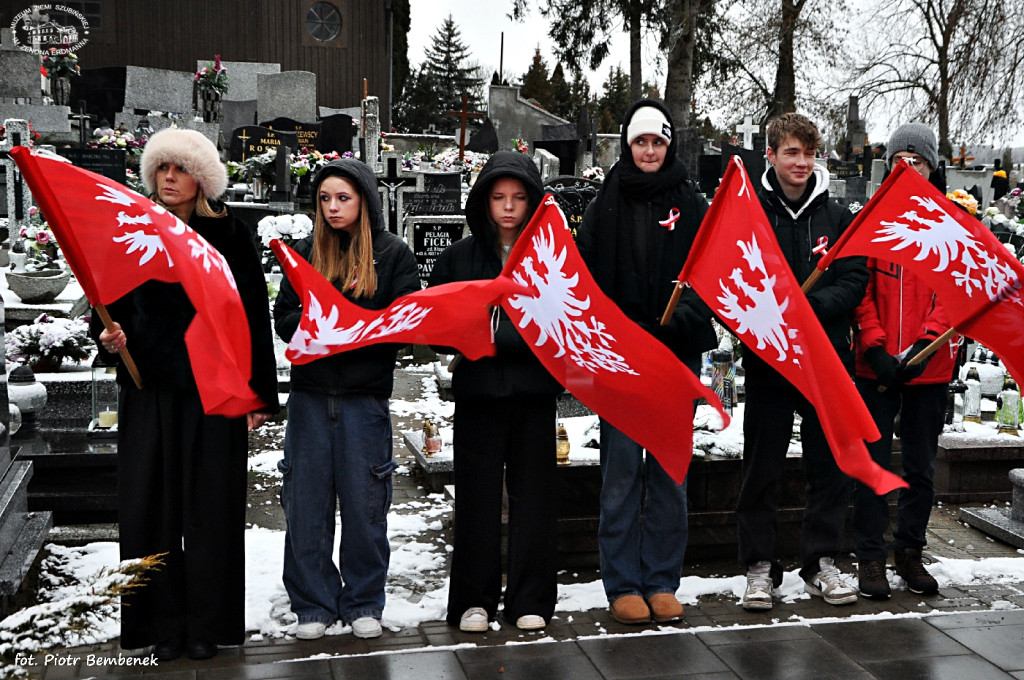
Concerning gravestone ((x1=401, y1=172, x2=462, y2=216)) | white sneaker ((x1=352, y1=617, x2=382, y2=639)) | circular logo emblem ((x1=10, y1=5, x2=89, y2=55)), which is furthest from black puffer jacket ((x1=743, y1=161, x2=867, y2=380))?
circular logo emblem ((x1=10, y1=5, x2=89, y2=55))

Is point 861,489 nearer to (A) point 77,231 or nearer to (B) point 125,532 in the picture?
(B) point 125,532

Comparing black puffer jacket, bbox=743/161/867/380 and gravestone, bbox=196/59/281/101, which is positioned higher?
gravestone, bbox=196/59/281/101

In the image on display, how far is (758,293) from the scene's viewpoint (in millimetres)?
4188

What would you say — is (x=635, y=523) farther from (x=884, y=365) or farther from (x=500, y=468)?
(x=884, y=365)

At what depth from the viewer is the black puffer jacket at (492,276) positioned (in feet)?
14.2

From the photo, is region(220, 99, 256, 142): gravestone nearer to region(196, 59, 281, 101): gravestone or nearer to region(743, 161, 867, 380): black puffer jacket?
region(196, 59, 281, 101): gravestone

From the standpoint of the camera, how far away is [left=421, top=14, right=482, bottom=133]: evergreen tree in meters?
58.3

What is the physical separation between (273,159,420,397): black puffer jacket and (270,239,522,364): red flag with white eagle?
0.47 ft

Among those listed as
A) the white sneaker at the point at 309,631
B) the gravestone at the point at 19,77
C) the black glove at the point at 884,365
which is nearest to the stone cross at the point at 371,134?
the gravestone at the point at 19,77

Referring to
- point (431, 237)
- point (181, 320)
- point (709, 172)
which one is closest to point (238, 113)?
point (709, 172)

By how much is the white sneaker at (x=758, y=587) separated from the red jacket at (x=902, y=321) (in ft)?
3.31

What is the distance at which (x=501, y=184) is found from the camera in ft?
14.6

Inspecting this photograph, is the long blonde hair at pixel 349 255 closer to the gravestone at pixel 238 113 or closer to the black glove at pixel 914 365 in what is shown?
the black glove at pixel 914 365

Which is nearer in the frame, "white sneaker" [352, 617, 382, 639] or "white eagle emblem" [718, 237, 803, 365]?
"white eagle emblem" [718, 237, 803, 365]
